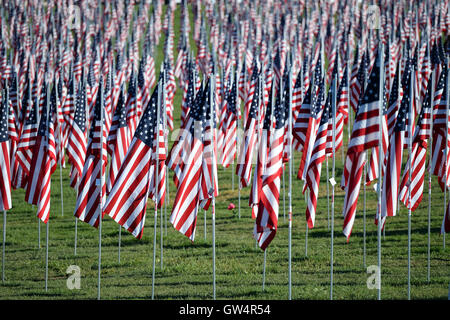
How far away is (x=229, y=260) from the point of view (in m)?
25.0

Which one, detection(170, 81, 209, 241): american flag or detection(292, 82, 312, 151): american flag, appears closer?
detection(170, 81, 209, 241): american flag

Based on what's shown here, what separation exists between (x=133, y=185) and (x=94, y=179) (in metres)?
2.88

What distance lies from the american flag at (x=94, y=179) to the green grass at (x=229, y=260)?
7.22 feet

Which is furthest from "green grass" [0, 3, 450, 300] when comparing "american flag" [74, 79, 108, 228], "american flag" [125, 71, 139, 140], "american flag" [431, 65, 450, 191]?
"american flag" [125, 71, 139, 140]

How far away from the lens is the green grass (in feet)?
69.2

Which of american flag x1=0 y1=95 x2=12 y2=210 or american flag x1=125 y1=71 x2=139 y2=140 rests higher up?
american flag x1=125 y1=71 x2=139 y2=140

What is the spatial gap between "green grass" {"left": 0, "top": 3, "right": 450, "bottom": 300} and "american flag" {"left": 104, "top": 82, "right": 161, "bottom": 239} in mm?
2713

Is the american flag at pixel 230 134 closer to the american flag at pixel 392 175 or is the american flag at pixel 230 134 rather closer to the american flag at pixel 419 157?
the american flag at pixel 419 157

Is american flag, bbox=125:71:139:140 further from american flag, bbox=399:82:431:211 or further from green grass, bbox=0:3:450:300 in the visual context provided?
american flag, bbox=399:82:431:211

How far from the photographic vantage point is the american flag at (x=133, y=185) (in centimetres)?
1881

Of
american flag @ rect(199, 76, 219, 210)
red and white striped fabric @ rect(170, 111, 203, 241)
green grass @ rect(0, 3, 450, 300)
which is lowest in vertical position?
green grass @ rect(0, 3, 450, 300)

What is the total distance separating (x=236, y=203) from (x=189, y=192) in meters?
16.2

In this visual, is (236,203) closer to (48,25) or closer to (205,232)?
(205,232)

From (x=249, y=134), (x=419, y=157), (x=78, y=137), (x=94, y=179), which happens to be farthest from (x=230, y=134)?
(x=419, y=157)
